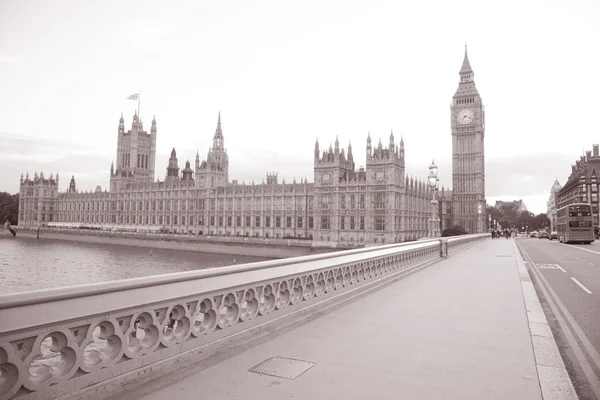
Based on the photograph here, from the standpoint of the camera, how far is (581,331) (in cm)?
658

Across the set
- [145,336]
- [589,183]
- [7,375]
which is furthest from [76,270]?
[589,183]

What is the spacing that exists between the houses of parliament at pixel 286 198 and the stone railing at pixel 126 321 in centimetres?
6144

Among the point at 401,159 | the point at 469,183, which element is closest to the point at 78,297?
the point at 401,159

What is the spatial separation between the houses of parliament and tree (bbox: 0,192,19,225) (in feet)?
11.9

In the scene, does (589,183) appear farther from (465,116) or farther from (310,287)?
(310,287)

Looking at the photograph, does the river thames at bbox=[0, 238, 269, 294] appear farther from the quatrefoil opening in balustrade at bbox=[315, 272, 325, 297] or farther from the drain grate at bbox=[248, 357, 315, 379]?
the drain grate at bbox=[248, 357, 315, 379]

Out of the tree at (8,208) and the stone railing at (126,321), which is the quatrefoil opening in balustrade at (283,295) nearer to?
the stone railing at (126,321)

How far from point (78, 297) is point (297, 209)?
248ft

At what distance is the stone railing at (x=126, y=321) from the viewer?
3119mm

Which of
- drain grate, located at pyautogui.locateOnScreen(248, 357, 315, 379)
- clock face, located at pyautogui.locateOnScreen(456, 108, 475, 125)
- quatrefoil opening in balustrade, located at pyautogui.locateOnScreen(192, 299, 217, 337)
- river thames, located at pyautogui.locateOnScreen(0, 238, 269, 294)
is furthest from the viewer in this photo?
clock face, located at pyautogui.locateOnScreen(456, 108, 475, 125)

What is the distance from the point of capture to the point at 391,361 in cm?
470

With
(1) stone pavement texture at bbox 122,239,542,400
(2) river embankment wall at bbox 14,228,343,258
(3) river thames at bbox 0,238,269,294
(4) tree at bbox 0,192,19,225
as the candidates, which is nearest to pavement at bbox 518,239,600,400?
(1) stone pavement texture at bbox 122,239,542,400

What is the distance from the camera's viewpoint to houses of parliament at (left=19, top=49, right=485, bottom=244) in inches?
2721

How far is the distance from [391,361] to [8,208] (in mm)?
160025
